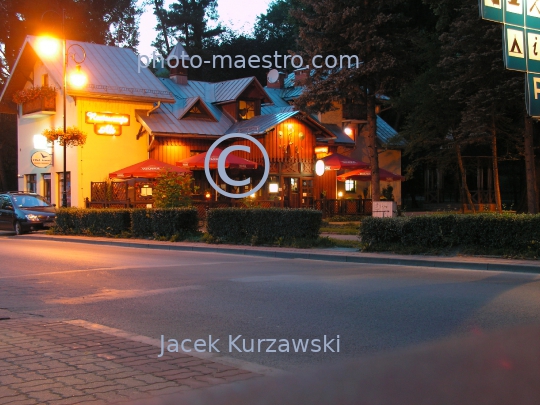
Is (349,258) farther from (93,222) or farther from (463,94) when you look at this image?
(463,94)

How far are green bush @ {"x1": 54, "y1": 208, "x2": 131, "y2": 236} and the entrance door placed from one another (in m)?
14.2

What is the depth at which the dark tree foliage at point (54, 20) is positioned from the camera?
44.0 meters

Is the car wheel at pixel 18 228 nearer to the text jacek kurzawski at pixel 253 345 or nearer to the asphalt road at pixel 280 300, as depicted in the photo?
the asphalt road at pixel 280 300

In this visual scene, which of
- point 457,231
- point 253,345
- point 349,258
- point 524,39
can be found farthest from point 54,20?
point 253,345

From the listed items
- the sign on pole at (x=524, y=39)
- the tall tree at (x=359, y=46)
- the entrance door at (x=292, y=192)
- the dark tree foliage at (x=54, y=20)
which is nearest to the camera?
the sign on pole at (x=524, y=39)

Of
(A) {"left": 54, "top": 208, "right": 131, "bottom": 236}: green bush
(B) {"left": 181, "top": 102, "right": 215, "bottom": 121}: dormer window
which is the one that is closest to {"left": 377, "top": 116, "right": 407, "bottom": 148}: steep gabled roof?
(B) {"left": 181, "top": 102, "right": 215, "bottom": 121}: dormer window

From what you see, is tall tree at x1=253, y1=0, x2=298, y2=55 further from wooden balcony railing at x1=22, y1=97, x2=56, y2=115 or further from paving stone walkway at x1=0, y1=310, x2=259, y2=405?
paving stone walkway at x1=0, y1=310, x2=259, y2=405

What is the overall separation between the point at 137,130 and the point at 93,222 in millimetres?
11933

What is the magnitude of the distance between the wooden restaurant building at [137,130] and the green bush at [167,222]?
8504 millimetres

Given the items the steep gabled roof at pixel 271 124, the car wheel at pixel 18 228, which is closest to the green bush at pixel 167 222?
the car wheel at pixel 18 228

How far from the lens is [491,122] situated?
30.8 m

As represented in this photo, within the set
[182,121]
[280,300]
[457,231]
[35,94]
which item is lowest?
[280,300]

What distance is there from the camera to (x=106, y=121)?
35000 mm

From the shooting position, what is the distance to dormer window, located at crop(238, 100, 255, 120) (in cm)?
3994
